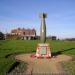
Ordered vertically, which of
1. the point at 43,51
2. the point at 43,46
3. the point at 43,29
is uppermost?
the point at 43,29

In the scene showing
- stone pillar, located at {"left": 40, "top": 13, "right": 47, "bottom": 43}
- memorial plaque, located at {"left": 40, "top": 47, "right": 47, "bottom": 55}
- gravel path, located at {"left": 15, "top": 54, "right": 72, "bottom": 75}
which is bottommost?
gravel path, located at {"left": 15, "top": 54, "right": 72, "bottom": 75}

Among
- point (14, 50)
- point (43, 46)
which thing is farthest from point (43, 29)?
point (14, 50)

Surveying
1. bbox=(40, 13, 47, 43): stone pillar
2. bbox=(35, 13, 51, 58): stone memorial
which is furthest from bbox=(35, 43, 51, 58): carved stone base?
bbox=(40, 13, 47, 43): stone pillar

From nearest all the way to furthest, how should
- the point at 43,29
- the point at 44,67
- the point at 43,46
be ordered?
1. the point at 44,67
2. the point at 43,46
3. the point at 43,29

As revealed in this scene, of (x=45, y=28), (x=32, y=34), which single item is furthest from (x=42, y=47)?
(x=32, y=34)

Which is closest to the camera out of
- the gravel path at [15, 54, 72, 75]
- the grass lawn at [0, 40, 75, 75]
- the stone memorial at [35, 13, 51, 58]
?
the gravel path at [15, 54, 72, 75]

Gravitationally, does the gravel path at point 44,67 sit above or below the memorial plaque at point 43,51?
below

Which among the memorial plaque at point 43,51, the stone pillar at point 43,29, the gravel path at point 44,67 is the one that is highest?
the stone pillar at point 43,29

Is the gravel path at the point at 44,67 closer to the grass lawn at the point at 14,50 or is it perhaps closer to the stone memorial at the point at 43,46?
the grass lawn at the point at 14,50

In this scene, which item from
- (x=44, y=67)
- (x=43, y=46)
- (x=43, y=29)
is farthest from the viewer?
(x=43, y=29)

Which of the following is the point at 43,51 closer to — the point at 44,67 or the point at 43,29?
the point at 43,29

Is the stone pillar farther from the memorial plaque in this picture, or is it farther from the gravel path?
the gravel path

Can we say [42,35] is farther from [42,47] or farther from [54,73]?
[54,73]

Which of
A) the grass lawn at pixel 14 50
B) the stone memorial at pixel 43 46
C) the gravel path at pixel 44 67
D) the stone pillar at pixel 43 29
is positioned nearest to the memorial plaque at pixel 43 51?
the stone memorial at pixel 43 46
